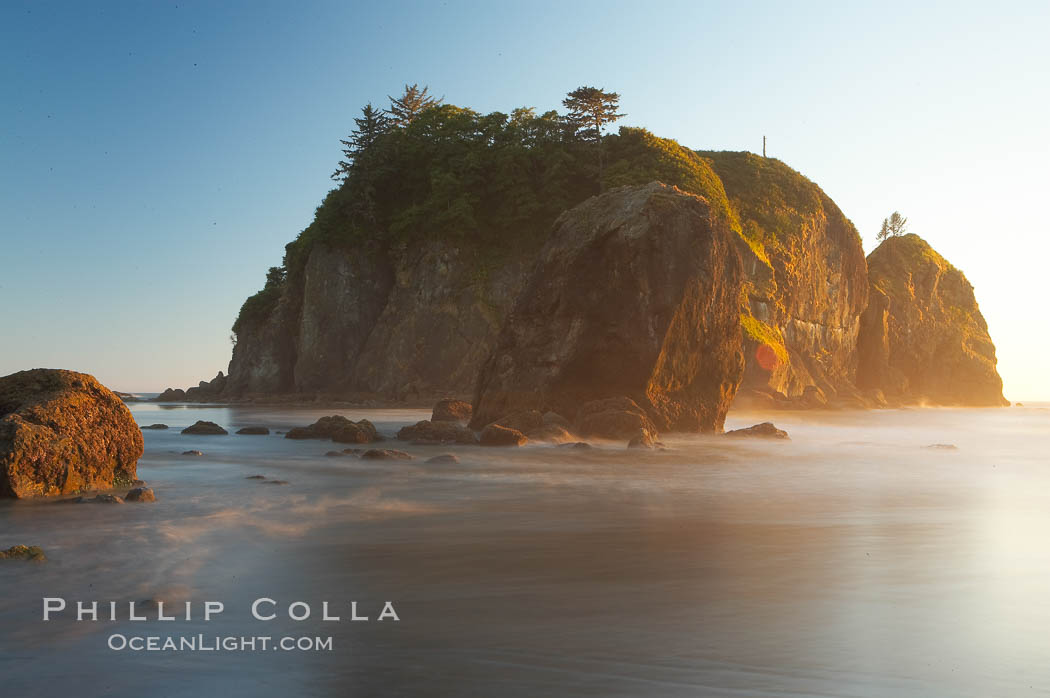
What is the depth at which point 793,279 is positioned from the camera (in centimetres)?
5441

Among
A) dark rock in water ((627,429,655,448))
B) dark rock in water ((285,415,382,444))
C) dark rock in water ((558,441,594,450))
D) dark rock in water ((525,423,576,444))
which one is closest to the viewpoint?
dark rock in water ((558,441,594,450))

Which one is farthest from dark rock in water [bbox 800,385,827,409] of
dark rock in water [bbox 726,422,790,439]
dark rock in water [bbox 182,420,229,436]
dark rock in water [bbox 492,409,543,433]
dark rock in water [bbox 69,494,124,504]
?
dark rock in water [bbox 69,494,124,504]

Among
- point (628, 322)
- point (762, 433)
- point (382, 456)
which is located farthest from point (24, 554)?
point (762, 433)

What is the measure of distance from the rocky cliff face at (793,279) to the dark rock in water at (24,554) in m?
40.4

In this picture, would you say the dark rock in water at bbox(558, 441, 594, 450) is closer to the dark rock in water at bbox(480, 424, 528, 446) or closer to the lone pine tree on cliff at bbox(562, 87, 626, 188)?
the dark rock in water at bbox(480, 424, 528, 446)

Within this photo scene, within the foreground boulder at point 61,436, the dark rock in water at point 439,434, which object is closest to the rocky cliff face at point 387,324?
the dark rock in water at point 439,434

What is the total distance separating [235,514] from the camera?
340 inches

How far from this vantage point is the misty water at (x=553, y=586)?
12.3 feet

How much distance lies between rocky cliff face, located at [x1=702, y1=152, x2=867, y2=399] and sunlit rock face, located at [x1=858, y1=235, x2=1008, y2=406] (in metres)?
3.08

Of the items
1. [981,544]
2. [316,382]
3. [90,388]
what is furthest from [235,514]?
[316,382]

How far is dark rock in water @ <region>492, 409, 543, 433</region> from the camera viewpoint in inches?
756

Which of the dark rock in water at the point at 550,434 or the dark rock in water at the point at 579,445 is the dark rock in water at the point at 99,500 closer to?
the dark rock in water at the point at 579,445

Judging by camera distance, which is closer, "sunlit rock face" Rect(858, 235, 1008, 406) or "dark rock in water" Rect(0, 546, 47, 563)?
"dark rock in water" Rect(0, 546, 47, 563)

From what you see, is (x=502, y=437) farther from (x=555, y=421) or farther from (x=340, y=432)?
(x=340, y=432)
